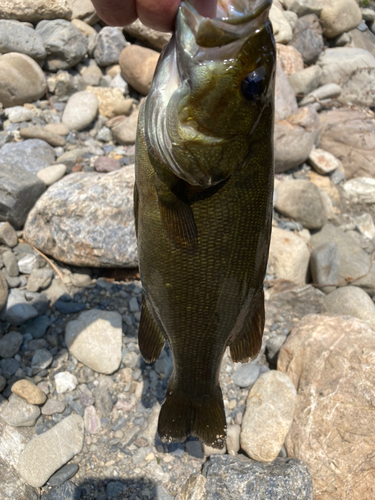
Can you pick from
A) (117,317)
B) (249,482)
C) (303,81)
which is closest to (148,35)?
(303,81)

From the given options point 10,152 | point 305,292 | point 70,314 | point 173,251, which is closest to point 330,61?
point 305,292

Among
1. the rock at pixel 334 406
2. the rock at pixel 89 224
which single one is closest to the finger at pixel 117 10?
the rock at pixel 89 224

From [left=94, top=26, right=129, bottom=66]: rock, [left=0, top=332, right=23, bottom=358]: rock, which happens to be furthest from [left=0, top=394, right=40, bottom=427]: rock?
[left=94, top=26, right=129, bottom=66]: rock

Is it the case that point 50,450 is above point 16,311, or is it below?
below

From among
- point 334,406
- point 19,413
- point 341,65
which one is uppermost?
point 341,65

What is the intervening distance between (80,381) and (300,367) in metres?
1.95

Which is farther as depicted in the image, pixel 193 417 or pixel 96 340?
pixel 96 340

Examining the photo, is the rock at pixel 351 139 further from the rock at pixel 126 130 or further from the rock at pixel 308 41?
the rock at pixel 126 130

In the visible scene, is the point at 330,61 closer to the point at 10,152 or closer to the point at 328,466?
the point at 10,152

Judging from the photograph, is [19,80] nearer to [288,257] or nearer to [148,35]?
[148,35]

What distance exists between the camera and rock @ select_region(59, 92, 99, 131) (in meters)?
5.41

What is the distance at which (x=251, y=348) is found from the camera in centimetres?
218

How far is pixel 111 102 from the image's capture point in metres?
5.71

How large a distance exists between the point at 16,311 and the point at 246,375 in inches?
84.5
